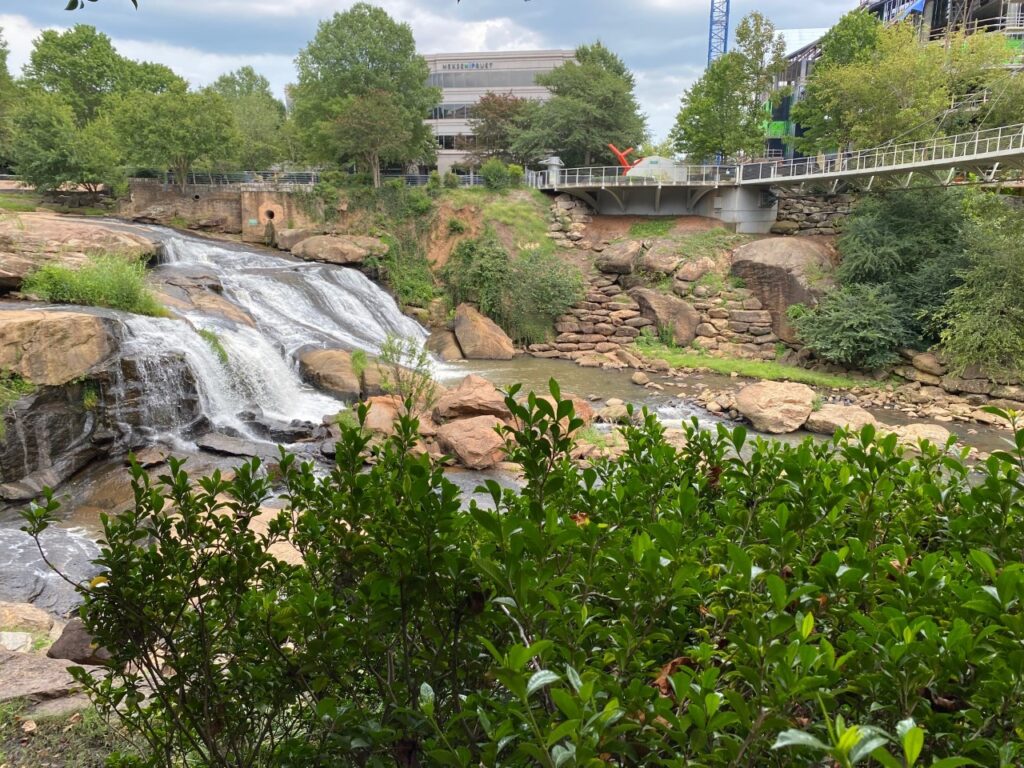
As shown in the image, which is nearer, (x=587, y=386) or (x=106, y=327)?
(x=106, y=327)

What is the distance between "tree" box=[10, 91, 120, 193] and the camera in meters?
26.8

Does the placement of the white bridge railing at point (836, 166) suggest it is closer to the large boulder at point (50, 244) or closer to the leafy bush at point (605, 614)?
the large boulder at point (50, 244)

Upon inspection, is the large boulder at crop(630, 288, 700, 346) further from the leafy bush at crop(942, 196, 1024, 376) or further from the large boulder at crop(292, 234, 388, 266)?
the large boulder at crop(292, 234, 388, 266)

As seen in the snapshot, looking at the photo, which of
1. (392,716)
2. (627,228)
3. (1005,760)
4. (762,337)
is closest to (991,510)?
(1005,760)

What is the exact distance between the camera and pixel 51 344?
1069 centimetres

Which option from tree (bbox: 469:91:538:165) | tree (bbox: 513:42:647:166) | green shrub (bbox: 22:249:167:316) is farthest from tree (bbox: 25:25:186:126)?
green shrub (bbox: 22:249:167:316)

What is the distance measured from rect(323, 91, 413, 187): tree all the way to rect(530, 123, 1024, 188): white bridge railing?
6093mm

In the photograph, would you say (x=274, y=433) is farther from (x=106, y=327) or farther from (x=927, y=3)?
(x=927, y=3)

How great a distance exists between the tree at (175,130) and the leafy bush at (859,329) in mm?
24054

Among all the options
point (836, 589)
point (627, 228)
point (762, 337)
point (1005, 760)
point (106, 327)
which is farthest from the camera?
point (627, 228)

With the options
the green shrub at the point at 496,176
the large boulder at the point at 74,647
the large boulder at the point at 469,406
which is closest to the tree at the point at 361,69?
the green shrub at the point at 496,176

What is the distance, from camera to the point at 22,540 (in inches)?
342

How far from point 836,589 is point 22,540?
403 inches

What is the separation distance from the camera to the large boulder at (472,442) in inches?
472
